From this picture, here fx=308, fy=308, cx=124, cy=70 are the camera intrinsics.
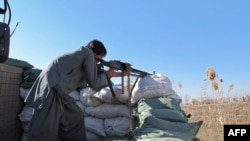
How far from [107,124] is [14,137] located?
96 cm

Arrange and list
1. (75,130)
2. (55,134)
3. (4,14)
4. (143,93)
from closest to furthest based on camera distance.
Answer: (4,14)
(55,134)
(75,130)
(143,93)

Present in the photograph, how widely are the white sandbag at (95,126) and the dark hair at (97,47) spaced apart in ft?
2.75

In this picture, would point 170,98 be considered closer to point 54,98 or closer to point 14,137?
point 54,98

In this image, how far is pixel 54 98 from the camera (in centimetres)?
239

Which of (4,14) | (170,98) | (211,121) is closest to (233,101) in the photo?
(211,121)

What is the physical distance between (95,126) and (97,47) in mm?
897

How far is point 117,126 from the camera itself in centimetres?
306

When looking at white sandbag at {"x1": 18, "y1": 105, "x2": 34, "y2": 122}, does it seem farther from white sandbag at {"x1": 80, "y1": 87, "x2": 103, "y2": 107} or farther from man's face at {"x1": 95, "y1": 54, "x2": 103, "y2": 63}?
man's face at {"x1": 95, "y1": 54, "x2": 103, "y2": 63}

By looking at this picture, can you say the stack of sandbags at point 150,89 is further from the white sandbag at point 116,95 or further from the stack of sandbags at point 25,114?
the stack of sandbags at point 25,114

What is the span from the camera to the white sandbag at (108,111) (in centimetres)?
313

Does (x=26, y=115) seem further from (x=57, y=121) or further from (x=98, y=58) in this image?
(x=98, y=58)

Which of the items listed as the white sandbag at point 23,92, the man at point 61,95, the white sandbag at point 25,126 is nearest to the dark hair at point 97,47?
the man at point 61,95

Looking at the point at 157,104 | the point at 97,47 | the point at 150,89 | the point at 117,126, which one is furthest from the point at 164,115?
the point at 97,47

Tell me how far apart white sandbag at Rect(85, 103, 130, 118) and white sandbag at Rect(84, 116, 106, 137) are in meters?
0.05
